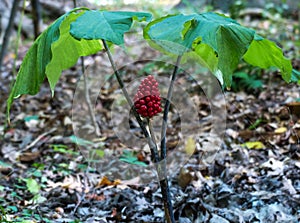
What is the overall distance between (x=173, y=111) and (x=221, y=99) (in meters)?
0.47

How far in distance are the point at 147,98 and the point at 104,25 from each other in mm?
370

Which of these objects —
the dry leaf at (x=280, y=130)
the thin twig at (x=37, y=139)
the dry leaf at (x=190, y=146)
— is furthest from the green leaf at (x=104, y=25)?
the thin twig at (x=37, y=139)

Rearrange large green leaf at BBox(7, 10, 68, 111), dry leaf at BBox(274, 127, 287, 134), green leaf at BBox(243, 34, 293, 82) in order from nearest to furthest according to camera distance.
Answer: large green leaf at BBox(7, 10, 68, 111) → green leaf at BBox(243, 34, 293, 82) → dry leaf at BBox(274, 127, 287, 134)

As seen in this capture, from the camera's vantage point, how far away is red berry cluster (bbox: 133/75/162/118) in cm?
145

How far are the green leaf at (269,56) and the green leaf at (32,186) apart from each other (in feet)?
4.90

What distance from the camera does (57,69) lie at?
4.99ft

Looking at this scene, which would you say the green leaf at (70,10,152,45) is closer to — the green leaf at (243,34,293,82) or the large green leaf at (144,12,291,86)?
the large green leaf at (144,12,291,86)

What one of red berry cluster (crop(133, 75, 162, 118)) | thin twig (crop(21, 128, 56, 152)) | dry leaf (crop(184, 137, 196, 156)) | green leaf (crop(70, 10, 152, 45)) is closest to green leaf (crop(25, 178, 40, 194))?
thin twig (crop(21, 128, 56, 152))

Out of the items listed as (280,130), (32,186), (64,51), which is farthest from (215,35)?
(280,130)

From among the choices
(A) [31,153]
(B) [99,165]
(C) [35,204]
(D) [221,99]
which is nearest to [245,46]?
(C) [35,204]

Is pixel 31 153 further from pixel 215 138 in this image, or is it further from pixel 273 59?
pixel 273 59

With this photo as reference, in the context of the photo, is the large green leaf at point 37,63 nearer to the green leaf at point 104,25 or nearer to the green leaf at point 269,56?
the green leaf at point 104,25

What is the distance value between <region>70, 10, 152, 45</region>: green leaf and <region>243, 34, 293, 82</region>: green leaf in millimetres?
466

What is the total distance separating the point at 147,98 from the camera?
1456mm
